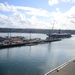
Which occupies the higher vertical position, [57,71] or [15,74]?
[57,71]

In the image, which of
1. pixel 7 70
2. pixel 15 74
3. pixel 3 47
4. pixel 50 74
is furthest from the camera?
pixel 3 47

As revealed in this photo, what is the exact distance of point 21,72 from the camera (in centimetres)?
3153

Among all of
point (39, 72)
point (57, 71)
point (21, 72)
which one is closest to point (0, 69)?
point (21, 72)

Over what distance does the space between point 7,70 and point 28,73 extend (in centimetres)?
474

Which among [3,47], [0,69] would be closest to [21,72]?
[0,69]

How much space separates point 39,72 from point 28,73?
1.93 meters

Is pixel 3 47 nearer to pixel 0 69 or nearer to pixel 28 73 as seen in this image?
pixel 0 69

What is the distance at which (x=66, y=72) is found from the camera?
24766 mm

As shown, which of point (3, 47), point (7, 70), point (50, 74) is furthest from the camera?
point (3, 47)

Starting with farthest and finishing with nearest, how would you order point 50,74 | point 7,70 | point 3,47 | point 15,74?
point 3,47 → point 7,70 → point 15,74 → point 50,74

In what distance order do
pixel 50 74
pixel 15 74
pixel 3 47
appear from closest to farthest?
pixel 50 74
pixel 15 74
pixel 3 47

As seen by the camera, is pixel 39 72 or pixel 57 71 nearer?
pixel 57 71

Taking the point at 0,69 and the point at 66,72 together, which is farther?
the point at 0,69

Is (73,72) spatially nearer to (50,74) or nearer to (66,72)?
(66,72)
